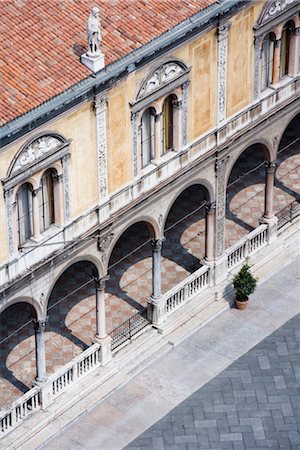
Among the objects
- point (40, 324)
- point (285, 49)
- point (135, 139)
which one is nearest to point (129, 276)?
point (40, 324)

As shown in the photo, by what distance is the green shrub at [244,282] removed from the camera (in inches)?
2418

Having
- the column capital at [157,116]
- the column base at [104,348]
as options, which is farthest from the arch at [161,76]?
the column base at [104,348]

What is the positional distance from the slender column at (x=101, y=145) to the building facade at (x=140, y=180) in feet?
0.23

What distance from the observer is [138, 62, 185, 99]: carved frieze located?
54875mm

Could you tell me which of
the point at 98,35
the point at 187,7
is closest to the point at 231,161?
the point at 187,7

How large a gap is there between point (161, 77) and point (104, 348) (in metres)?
10.5

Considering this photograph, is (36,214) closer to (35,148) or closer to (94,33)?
(35,148)

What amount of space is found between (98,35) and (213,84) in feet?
27.0

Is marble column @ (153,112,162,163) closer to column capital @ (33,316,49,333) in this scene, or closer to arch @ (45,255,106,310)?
arch @ (45,255,106,310)

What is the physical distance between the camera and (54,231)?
176 feet

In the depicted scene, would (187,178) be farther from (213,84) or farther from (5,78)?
(5,78)

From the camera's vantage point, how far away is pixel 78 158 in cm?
5341

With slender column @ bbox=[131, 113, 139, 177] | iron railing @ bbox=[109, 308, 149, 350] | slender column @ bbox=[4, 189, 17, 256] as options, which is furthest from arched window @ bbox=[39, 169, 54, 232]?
iron railing @ bbox=[109, 308, 149, 350]

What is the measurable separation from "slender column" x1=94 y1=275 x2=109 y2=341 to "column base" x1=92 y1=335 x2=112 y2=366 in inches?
3.4
